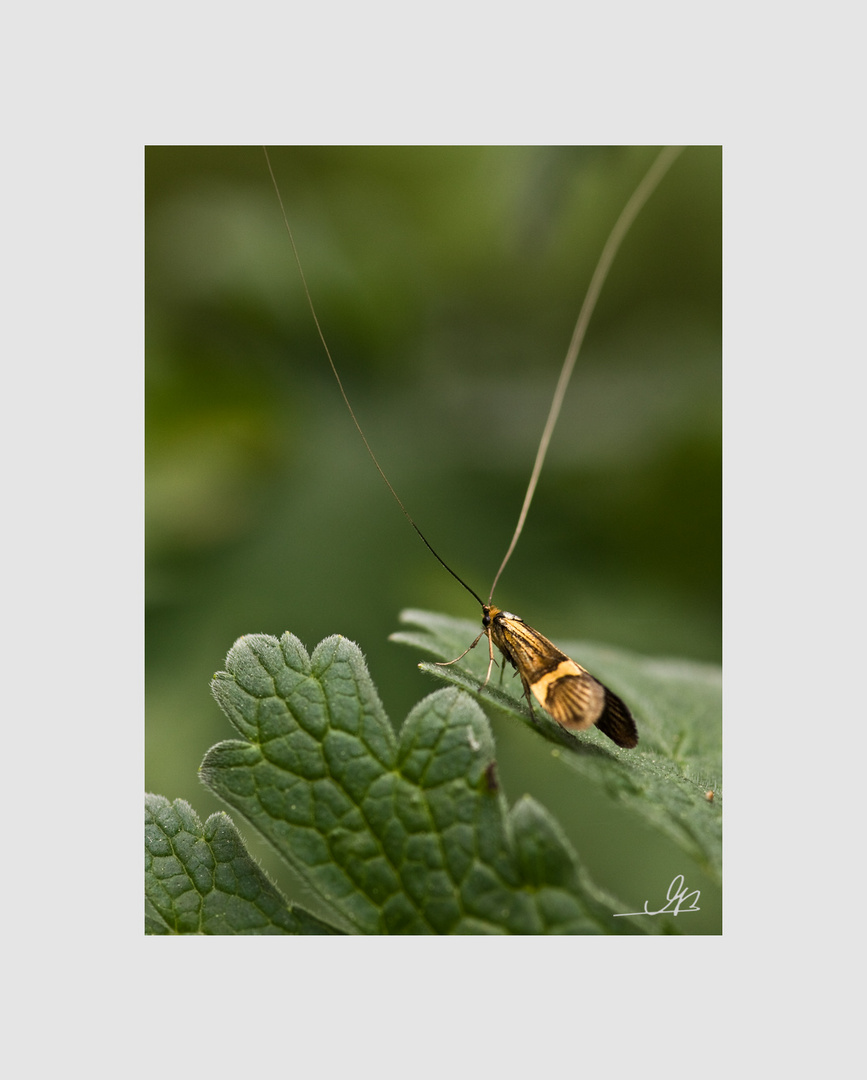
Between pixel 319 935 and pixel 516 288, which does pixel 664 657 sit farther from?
pixel 319 935

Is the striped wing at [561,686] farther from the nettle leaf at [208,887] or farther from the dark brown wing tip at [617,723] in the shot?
the nettle leaf at [208,887]

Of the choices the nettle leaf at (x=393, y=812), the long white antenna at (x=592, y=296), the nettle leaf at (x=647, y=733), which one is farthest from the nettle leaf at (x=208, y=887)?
the long white antenna at (x=592, y=296)

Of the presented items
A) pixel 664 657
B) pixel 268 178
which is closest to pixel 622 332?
pixel 664 657

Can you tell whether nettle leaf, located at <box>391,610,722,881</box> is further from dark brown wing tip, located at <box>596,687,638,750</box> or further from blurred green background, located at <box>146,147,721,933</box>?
blurred green background, located at <box>146,147,721,933</box>

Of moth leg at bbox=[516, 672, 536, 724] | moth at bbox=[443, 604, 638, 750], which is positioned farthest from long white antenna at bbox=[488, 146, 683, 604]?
moth leg at bbox=[516, 672, 536, 724]

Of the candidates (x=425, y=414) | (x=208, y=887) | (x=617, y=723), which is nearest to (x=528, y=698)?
(x=617, y=723)
